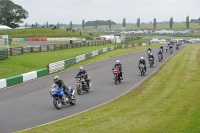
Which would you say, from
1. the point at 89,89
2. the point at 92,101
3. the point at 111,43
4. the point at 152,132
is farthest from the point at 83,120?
the point at 111,43

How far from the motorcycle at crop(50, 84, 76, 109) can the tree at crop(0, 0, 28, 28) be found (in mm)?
109545

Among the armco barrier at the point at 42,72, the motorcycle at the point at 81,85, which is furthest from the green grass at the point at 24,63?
the motorcycle at the point at 81,85

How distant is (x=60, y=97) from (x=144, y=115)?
4760mm

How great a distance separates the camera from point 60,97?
18812 mm

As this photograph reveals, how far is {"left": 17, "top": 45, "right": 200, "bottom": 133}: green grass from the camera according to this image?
1367cm

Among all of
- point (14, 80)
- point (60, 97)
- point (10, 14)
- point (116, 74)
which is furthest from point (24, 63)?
point (10, 14)

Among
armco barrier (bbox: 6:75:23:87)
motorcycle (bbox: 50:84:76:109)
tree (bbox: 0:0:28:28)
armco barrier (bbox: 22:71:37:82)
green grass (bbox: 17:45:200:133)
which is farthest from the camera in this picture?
tree (bbox: 0:0:28:28)

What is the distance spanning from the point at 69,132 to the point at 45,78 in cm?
1909

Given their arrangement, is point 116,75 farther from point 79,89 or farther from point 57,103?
point 57,103

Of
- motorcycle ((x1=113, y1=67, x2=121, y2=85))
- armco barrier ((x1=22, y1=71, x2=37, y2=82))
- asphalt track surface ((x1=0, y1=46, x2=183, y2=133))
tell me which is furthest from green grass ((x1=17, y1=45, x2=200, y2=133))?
armco barrier ((x1=22, y1=71, x2=37, y2=82))

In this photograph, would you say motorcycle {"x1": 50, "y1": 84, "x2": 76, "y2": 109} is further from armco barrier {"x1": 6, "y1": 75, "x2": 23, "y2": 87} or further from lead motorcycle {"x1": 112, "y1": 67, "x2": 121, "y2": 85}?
armco barrier {"x1": 6, "y1": 75, "x2": 23, "y2": 87}

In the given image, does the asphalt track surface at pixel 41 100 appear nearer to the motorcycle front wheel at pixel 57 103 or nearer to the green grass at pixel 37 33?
the motorcycle front wheel at pixel 57 103

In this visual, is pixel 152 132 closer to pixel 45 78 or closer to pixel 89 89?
pixel 89 89

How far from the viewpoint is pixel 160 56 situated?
4700 cm
